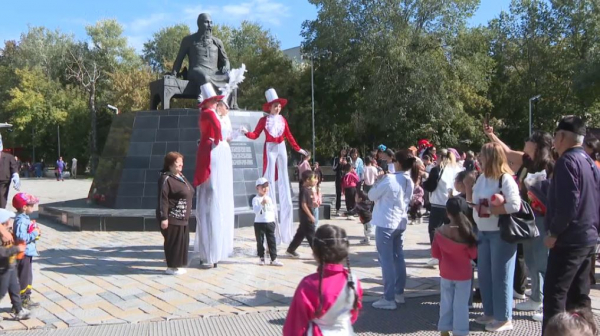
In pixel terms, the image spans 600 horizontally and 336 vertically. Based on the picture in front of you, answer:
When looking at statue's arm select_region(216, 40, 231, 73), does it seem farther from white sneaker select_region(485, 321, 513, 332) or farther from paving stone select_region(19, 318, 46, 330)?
white sneaker select_region(485, 321, 513, 332)

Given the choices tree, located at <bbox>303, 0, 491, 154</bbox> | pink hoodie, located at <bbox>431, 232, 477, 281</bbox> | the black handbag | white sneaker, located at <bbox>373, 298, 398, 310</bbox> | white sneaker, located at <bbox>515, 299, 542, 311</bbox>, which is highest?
tree, located at <bbox>303, 0, 491, 154</bbox>

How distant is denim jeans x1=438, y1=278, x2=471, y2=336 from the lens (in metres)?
4.57

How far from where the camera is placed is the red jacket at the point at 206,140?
25.0 ft

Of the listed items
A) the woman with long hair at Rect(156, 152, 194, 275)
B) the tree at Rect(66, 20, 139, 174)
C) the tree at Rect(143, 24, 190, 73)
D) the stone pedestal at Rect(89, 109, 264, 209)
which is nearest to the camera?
the woman with long hair at Rect(156, 152, 194, 275)

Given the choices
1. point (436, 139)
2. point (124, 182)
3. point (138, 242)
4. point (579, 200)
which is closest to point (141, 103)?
point (436, 139)

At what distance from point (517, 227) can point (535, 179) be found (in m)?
0.82

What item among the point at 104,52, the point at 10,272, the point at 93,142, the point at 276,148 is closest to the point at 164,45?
the point at 104,52

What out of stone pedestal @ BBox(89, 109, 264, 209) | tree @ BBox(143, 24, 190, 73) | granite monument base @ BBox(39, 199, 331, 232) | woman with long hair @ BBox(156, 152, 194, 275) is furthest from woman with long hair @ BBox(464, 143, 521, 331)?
tree @ BBox(143, 24, 190, 73)

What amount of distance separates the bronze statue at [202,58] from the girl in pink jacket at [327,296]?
10.4 m

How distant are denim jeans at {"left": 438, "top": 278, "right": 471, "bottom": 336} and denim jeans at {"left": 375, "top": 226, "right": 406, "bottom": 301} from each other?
0.86m

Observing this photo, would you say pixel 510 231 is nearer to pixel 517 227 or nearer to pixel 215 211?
pixel 517 227

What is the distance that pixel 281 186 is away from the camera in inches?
357

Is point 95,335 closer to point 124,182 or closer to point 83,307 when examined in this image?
point 83,307

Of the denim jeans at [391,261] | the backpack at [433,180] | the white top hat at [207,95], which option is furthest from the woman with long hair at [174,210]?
the backpack at [433,180]
